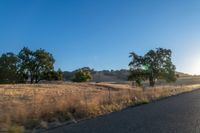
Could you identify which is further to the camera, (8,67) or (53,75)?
(53,75)

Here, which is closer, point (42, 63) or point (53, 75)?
point (42, 63)

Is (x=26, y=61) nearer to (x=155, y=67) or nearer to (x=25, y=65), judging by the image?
(x=25, y=65)

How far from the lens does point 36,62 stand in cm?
8225

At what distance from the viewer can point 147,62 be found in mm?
71750

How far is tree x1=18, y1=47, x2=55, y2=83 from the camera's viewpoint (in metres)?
81.9

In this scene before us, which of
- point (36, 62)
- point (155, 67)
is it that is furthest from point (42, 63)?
point (155, 67)

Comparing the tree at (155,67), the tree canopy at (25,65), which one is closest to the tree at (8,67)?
the tree canopy at (25,65)

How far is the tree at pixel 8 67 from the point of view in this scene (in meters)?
80.9

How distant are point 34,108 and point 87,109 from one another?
3.19m

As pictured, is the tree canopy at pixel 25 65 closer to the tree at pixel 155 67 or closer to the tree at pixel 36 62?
the tree at pixel 36 62

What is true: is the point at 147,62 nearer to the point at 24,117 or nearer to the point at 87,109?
the point at 87,109

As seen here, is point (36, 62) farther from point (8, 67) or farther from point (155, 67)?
point (155, 67)

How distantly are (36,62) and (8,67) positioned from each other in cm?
559

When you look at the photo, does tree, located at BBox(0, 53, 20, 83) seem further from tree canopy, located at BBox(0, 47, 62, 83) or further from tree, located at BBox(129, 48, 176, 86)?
tree, located at BBox(129, 48, 176, 86)
